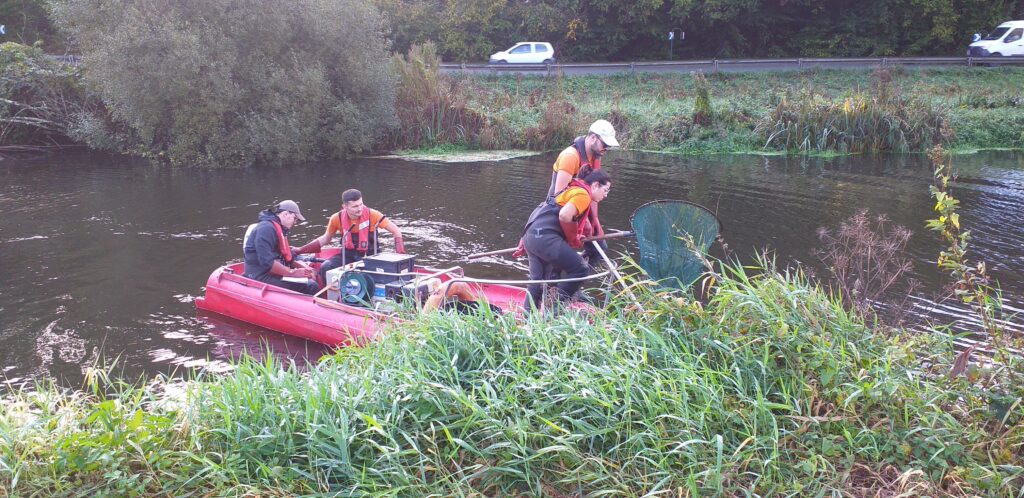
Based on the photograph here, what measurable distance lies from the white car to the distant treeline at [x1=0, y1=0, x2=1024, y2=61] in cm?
271

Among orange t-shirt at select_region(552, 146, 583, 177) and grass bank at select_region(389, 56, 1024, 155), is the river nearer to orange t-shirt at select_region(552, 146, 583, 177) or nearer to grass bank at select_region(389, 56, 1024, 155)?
grass bank at select_region(389, 56, 1024, 155)

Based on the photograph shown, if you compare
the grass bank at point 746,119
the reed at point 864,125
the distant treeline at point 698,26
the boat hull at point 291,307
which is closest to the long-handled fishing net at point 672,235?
the boat hull at point 291,307

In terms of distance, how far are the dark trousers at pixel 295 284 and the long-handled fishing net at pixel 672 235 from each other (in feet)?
12.3

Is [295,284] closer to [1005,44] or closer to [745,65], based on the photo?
[745,65]

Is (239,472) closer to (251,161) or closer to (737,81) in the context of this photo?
(251,161)

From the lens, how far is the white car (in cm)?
3441

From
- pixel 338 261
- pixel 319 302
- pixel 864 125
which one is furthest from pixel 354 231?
Answer: pixel 864 125

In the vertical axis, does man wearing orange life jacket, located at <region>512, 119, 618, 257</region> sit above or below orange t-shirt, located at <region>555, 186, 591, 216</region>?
above

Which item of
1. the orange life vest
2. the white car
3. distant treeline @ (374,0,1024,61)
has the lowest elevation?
the orange life vest

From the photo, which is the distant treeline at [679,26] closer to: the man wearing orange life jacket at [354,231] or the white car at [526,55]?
the white car at [526,55]

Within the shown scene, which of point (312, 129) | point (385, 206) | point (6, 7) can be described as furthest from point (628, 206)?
point (6, 7)

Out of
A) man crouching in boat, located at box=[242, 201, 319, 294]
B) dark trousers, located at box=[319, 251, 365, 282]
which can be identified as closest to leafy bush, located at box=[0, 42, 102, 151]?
man crouching in boat, located at box=[242, 201, 319, 294]

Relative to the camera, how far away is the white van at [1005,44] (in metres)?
32.5

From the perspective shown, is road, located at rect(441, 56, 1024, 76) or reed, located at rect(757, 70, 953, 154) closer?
reed, located at rect(757, 70, 953, 154)
